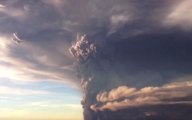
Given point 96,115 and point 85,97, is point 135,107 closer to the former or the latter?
A: point 96,115

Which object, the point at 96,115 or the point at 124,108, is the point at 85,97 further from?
the point at 124,108

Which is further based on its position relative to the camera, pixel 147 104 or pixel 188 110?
pixel 147 104

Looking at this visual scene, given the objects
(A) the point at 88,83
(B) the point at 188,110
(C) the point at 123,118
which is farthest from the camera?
(A) the point at 88,83

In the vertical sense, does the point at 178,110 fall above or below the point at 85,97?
below

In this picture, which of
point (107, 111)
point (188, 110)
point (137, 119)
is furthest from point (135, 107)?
point (188, 110)

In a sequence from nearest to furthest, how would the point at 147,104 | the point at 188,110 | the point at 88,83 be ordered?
the point at 188,110 < the point at 147,104 < the point at 88,83

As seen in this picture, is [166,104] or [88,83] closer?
[166,104]

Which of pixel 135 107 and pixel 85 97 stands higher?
pixel 85 97

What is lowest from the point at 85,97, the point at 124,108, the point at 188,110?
the point at 188,110

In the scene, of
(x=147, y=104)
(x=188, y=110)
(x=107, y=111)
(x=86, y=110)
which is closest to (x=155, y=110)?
(x=147, y=104)
